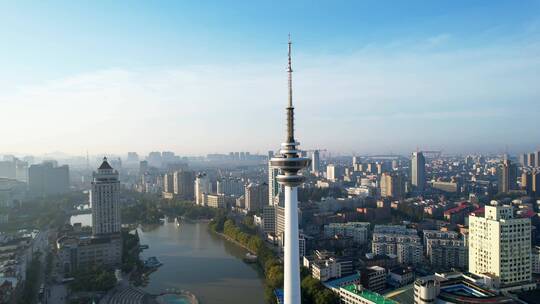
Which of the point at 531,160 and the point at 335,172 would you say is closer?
the point at 531,160

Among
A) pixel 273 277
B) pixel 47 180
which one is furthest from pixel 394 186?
pixel 47 180

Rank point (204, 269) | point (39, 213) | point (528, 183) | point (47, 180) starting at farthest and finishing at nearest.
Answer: point (47, 180), point (528, 183), point (39, 213), point (204, 269)

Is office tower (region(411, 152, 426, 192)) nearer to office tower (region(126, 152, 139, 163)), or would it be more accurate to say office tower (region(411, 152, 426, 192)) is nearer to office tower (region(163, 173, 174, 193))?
office tower (region(163, 173, 174, 193))

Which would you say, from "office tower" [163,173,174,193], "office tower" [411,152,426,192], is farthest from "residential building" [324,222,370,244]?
"office tower" [163,173,174,193]

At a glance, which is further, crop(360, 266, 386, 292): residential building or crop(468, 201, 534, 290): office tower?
crop(360, 266, 386, 292): residential building

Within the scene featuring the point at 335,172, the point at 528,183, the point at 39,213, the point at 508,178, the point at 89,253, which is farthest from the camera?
the point at 335,172

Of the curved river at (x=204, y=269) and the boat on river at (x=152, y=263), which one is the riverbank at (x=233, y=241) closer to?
the curved river at (x=204, y=269)

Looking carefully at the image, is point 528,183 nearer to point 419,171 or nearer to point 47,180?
point 419,171
